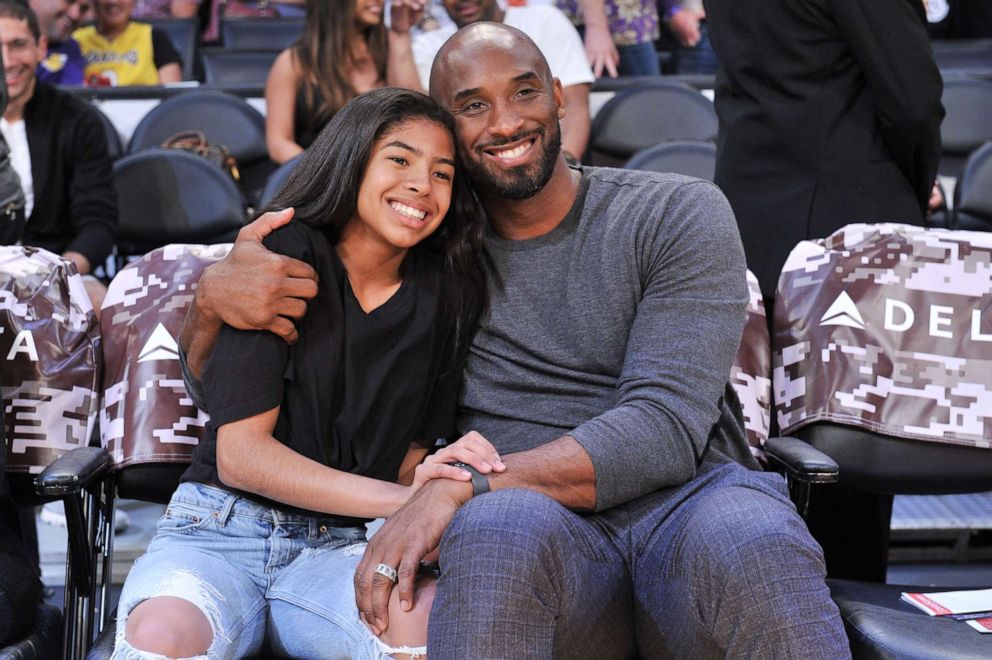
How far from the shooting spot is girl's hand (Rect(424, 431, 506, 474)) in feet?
6.58

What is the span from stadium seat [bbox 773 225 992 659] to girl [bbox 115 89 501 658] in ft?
2.50

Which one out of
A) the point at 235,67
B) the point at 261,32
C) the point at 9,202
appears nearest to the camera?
the point at 9,202

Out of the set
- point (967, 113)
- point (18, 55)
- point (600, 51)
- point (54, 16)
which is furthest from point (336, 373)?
point (54, 16)

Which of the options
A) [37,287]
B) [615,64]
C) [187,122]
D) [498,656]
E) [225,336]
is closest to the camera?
[498,656]

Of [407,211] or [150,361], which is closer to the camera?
[407,211]

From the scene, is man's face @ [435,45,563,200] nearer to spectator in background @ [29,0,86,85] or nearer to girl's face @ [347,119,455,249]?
girl's face @ [347,119,455,249]

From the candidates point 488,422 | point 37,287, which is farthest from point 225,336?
point 37,287

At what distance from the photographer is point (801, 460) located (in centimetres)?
228

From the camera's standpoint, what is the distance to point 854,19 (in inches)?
110

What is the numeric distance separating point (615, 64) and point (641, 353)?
351 cm

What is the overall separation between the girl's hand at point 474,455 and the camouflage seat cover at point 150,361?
708 mm

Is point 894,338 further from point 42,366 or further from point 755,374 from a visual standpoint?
point 42,366

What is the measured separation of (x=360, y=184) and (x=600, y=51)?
10.9 ft

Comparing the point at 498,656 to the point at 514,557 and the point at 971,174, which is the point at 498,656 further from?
the point at 971,174
